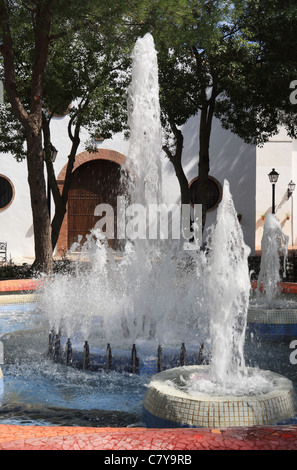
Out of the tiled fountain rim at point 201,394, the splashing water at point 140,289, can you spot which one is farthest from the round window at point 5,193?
the tiled fountain rim at point 201,394

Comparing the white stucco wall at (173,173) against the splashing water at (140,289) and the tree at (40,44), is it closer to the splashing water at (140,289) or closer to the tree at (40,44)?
the tree at (40,44)

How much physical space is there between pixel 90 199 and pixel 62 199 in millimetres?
4982

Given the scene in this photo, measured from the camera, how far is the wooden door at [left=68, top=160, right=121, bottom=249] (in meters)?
18.7

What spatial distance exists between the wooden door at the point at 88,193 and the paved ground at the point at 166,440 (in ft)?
52.5

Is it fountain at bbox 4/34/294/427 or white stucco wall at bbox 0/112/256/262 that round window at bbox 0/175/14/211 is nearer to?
white stucco wall at bbox 0/112/256/262

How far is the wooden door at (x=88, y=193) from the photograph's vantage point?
1869cm

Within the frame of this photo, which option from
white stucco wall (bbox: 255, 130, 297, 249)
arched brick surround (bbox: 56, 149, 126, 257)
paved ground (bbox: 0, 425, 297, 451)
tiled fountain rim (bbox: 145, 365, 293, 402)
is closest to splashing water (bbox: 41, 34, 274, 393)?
tiled fountain rim (bbox: 145, 365, 293, 402)

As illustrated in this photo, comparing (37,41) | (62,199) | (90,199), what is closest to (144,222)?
(37,41)

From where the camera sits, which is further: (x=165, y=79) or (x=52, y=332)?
(x=165, y=79)

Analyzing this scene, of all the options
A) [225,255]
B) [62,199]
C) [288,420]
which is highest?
[62,199]

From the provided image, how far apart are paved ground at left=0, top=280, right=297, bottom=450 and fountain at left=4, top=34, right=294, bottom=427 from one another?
584 millimetres

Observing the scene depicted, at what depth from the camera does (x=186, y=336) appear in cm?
615

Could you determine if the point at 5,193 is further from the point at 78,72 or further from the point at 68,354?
the point at 68,354
